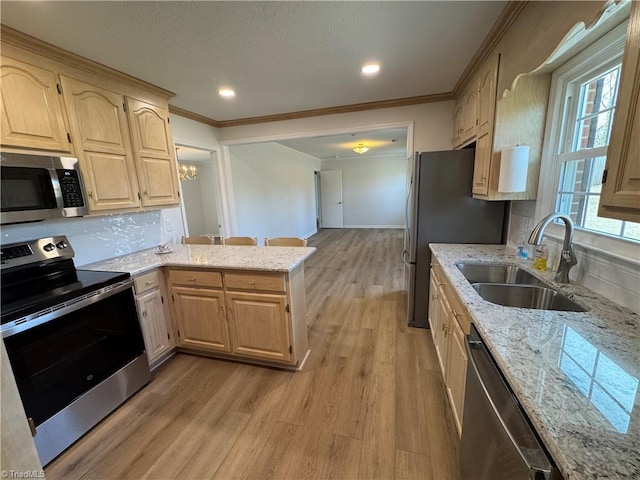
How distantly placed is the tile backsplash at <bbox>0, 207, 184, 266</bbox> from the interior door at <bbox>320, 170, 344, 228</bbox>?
641 centimetres

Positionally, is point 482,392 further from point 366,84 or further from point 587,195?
point 366,84

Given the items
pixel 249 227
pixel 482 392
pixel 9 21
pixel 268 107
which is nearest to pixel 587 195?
pixel 482 392

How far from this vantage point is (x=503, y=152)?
5.75 feet

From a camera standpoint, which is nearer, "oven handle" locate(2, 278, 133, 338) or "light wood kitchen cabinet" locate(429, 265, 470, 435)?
"oven handle" locate(2, 278, 133, 338)

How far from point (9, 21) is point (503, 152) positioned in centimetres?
303

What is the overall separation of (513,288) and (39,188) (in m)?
2.94

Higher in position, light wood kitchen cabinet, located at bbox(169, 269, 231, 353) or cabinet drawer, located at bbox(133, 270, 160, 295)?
cabinet drawer, located at bbox(133, 270, 160, 295)

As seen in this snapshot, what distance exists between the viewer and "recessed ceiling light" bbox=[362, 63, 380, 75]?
2170mm

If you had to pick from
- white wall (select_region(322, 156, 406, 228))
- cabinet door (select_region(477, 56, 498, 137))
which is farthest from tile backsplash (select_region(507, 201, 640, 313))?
white wall (select_region(322, 156, 406, 228))

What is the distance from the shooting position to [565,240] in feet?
4.65

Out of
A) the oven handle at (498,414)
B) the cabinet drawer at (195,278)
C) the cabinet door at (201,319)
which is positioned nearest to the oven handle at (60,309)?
the cabinet drawer at (195,278)

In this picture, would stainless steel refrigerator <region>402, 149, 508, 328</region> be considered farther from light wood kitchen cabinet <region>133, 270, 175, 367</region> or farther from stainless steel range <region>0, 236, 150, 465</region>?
stainless steel range <region>0, 236, 150, 465</region>

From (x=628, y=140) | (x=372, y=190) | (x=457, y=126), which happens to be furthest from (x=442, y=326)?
(x=372, y=190)

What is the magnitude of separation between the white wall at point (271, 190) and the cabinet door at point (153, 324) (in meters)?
2.06
